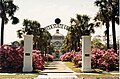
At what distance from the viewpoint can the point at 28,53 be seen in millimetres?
23391

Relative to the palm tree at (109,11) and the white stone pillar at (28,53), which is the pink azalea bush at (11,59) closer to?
the white stone pillar at (28,53)

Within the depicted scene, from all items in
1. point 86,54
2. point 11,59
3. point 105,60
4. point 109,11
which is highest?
point 109,11

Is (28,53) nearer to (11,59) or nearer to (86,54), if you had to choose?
(11,59)

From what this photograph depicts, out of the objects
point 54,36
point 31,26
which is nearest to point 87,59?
point 31,26

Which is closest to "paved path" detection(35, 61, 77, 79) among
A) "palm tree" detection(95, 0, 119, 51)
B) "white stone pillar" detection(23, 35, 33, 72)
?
"white stone pillar" detection(23, 35, 33, 72)

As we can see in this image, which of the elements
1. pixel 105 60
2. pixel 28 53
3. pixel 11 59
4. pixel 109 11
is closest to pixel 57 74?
pixel 28 53

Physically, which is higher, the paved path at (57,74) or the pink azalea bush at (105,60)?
the pink azalea bush at (105,60)

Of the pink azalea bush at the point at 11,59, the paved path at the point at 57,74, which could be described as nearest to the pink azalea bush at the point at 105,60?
the paved path at the point at 57,74

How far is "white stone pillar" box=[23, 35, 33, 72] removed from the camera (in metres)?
23.3

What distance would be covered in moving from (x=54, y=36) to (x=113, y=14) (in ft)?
352

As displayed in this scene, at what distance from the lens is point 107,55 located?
88.0 ft

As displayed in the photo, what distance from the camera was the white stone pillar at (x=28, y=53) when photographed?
2334 centimetres

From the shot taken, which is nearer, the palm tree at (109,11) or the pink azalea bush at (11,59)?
the pink azalea bush at (11,59)

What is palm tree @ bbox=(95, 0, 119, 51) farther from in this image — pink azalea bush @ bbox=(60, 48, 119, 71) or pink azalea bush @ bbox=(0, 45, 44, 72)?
pink azalea bush @ bbox=(0, 45, 44, 72)
